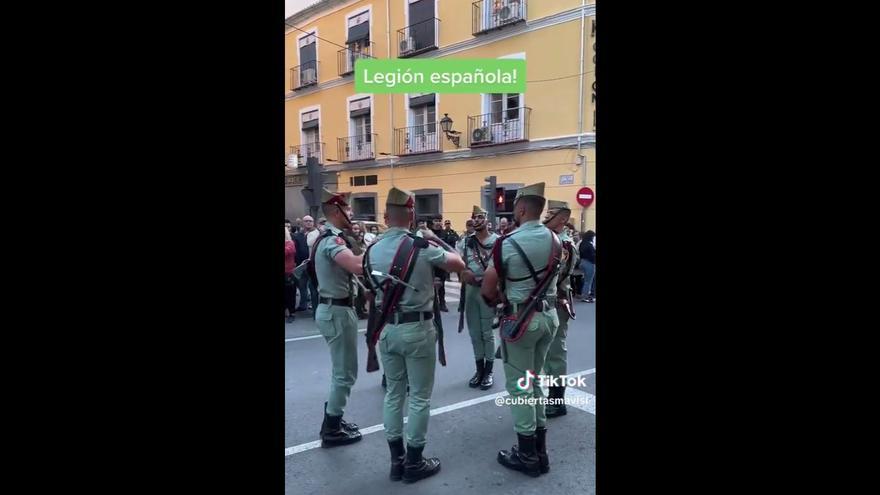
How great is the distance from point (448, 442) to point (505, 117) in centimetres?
213

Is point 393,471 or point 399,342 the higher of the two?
point 399,342

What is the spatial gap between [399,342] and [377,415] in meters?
1.08

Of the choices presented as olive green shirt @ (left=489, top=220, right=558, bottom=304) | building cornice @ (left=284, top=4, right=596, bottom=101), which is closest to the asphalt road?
olive green shirt @ (left=489, top=220, right=558, bottom=304)

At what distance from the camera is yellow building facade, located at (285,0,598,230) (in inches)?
89.0

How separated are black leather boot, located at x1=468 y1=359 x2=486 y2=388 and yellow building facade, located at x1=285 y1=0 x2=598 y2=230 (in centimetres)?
167

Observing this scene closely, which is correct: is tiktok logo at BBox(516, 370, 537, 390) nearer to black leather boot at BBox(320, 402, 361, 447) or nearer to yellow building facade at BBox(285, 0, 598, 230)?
yellow building facade at BBox(285, 0, 598, 230)

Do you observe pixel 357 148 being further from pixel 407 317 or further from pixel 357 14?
pixel 407 317

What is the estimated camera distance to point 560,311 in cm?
342
